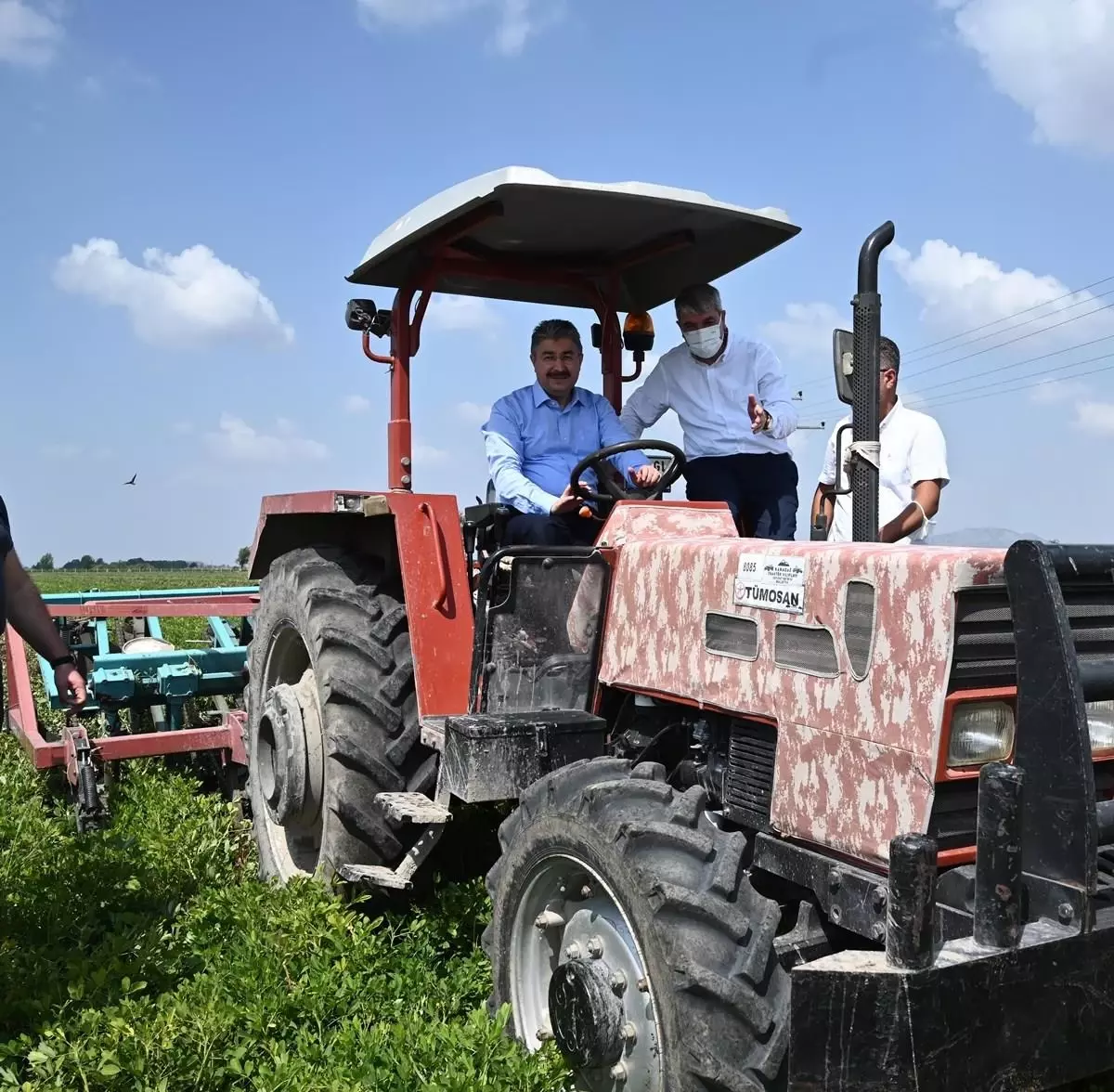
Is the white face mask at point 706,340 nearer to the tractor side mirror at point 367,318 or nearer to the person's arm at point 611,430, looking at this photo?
the person's arm at point 611,430

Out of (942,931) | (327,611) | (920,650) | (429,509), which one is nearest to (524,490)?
(429,509)

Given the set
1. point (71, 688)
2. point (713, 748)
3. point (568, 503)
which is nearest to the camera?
point (713, 748)

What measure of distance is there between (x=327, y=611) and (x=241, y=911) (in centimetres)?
106

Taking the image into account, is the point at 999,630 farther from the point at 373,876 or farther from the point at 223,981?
the point at 223,981

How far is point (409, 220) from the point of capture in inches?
158

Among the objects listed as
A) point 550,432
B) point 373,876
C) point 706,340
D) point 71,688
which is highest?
point 706,340

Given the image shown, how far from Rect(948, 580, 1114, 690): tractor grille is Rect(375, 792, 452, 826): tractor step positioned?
1.73 m

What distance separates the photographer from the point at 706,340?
170 inches

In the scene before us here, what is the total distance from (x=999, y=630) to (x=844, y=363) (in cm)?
100

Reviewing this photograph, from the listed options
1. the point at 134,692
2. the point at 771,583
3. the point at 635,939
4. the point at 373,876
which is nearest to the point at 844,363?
the point at 771,583

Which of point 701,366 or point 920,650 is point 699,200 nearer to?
point 701,366

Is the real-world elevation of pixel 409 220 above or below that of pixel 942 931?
above

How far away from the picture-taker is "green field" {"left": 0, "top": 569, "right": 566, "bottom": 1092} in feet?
9.53

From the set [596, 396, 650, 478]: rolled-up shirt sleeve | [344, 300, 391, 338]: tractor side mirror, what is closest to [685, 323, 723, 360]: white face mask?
[596, 396, 650, 478]: rolled-up shirt sleeve
